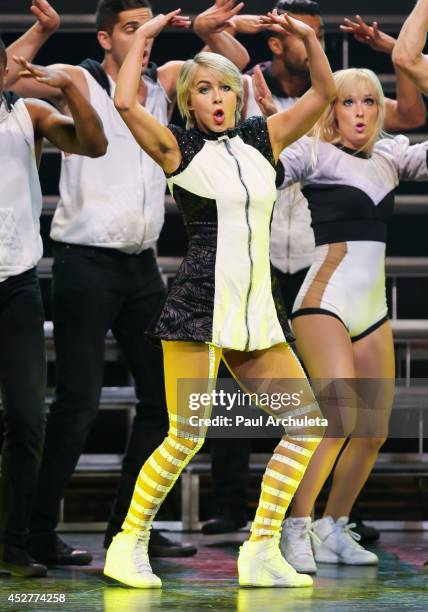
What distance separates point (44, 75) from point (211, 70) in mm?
464

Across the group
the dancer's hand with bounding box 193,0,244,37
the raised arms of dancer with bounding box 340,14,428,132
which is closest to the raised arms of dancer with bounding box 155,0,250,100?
the dancer's hand with bounding box 193,0,244,37

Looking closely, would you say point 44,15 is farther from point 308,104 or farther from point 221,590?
point 221,590

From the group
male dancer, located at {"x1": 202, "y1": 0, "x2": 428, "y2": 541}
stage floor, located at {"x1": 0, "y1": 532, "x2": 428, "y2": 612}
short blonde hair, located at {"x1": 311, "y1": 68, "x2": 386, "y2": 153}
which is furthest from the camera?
male dancer, located at {"x1": 202, "y1": 0, "x2": 428, "y2": 541}

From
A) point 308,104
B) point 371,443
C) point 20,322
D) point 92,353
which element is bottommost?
point 371,443

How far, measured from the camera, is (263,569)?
11.5ft

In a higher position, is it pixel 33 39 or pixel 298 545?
pixel 33 39

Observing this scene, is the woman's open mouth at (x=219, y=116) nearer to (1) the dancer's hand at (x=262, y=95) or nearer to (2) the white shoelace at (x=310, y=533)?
(1) the dancer's hand at (x=262, y=95)

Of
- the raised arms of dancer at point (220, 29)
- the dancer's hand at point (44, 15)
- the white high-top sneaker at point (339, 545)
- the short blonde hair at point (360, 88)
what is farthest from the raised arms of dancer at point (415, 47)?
the white high-top sneaker at point (339, 545)

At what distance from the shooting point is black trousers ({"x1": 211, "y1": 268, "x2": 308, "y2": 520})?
15.4 feet

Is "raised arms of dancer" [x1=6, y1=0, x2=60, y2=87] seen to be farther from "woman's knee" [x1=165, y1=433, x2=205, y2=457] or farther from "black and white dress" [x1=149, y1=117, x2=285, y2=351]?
"woman's knee" [x1=165, y1=433, x2=205, y2=457]

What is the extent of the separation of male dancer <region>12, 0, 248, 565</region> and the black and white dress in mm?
561

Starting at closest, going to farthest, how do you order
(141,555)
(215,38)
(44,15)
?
(141,555) → (44,15) → (215,38)

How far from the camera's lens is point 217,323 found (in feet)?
11.5

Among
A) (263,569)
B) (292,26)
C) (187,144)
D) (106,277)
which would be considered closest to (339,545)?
(263,569)
